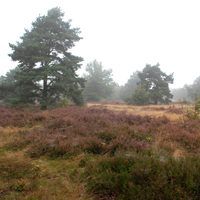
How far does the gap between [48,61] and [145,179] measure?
20.4 metres

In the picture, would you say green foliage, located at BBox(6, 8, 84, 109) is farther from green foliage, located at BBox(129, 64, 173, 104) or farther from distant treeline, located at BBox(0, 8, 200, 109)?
green foliage, located at BBox(129, 64, 173, 104)


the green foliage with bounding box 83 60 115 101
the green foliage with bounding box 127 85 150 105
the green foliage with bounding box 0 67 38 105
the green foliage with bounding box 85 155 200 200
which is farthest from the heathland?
the green foliage with bounding box 83 60 115 101

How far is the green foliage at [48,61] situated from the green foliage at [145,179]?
17.6 m

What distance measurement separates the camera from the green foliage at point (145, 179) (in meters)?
6.30

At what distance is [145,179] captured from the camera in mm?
6816

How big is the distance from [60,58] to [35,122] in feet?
39.6

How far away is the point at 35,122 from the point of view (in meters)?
16.1

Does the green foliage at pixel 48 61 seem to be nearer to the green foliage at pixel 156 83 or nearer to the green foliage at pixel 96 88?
Result: the green foliage at pixel 156 83

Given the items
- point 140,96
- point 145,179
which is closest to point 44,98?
point 140,96

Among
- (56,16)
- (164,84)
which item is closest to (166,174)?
(56,16)

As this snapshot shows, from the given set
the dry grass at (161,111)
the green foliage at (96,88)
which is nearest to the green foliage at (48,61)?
the dry grass at (161,111)

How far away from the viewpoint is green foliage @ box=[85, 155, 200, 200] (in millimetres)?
6301

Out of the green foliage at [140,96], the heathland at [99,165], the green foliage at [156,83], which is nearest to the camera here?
the heathland at [99,165]

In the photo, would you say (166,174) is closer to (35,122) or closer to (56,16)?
(35,122)
